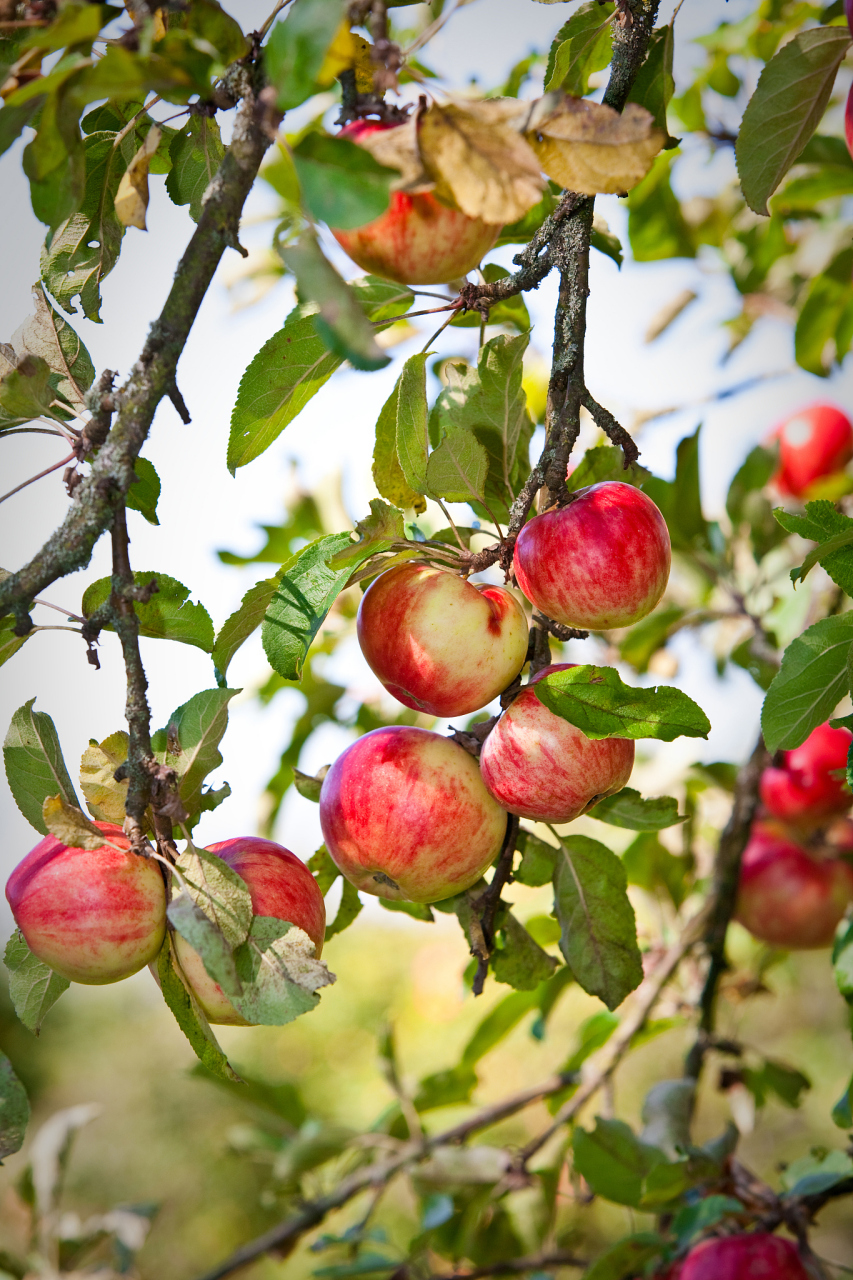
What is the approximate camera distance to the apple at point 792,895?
4.71 feet

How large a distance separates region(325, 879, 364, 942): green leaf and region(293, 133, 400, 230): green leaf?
0.60 m

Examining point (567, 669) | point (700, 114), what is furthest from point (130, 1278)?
point (700, 114)

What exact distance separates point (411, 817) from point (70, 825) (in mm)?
241

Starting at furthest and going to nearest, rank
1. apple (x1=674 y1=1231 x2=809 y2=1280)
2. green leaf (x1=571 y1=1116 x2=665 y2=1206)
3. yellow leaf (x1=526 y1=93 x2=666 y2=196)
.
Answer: green leaf (x1=571 y1=1116 x2=665 y2=1206), apple (x1=674 y1=1231 x2=809 y2=1280), yellow leaf (x1=526 y1=93 x2=666 y2=196)

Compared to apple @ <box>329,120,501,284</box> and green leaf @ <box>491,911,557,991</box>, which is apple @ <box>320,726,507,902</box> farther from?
apple @ <box>329,120,501,284</box>

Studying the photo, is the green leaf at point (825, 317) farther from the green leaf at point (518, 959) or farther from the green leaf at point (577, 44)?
the green leaf at point (518, 959)

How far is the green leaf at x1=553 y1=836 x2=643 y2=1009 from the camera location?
75 centimetres

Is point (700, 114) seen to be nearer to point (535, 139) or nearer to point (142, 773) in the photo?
point (535, 139)

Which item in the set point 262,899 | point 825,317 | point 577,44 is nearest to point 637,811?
point 262,899

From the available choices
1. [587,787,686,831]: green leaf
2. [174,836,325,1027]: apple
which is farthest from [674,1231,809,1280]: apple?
[174,836,325,1027]: apple

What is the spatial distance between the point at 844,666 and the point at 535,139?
Answer: 40 centimetres

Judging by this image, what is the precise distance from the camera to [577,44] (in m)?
0.78

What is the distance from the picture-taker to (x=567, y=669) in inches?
24.2

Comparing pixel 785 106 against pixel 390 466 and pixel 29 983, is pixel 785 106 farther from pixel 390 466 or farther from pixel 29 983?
pixel 29 983
